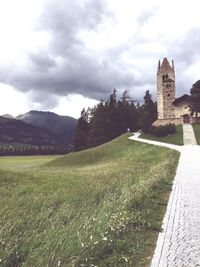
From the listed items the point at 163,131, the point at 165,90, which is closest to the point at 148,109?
the point at 165,90

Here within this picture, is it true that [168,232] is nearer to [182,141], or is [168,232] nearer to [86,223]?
[86,223]

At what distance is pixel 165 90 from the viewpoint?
91812mm

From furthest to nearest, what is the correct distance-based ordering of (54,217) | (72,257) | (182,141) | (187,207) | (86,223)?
(182,141) → (187,207) → (54,217) → (86,223) → (72,257)

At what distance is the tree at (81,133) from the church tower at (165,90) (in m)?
26.1

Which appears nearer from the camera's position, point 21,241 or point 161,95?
point 21,241

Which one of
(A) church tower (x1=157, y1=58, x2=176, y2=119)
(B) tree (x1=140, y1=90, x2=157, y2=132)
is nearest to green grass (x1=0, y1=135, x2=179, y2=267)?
(B) tree (x1=140, y1=90, x2=157, y2=132)

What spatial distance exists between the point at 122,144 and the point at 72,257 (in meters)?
54.0

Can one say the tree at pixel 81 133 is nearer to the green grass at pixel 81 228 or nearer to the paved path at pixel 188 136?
the paved path at pixel 188 136

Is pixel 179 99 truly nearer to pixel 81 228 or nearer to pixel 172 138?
pixel 172 138

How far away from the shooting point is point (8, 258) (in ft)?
23.1

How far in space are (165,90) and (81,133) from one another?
30853 mm

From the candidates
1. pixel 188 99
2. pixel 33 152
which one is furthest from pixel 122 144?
pixel 33 152

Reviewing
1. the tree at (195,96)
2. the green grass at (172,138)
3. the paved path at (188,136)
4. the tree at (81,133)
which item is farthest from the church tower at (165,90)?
the tree at (81,133)

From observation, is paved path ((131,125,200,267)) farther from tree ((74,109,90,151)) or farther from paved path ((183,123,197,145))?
tree ((74,109,90,151))
